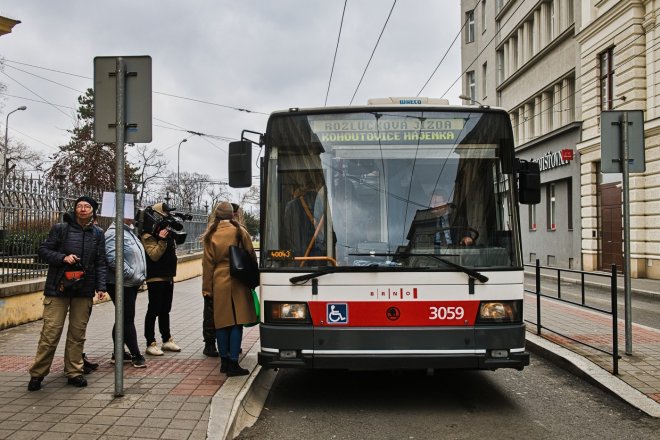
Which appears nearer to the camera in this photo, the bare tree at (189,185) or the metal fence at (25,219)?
the metal fence at (25,219)

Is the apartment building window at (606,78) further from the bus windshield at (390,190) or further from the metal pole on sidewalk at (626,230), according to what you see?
the bus windshield at (390,190)

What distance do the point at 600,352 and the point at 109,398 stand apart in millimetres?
5454

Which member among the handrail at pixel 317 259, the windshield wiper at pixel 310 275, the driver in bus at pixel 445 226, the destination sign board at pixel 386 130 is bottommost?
the windshield wiper at pixel 310 275

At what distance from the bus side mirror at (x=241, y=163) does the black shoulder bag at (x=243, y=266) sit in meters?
0.72

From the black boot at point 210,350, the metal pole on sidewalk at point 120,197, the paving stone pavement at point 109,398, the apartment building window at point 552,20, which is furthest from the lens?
the apartment building window at point 552,20

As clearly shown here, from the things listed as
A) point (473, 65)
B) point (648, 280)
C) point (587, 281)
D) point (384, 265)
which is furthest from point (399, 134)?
point (473, 65)

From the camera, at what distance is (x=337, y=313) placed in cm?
531

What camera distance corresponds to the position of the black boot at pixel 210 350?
23.2 feet

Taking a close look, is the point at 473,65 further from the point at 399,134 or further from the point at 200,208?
the point at 399,134

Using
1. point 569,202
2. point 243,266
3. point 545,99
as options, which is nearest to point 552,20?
point 545,99

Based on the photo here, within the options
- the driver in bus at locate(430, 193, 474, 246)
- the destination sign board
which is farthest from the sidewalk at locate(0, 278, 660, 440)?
the destination sign board

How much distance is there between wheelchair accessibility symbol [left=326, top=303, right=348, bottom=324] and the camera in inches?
209

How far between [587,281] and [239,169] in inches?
183

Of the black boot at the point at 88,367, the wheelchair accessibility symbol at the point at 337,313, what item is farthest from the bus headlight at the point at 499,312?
the black boot at the point at 88,367
